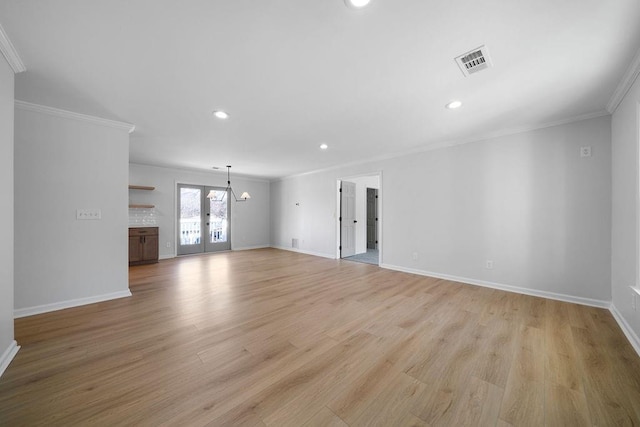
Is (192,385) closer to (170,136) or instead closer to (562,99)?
(170,136)

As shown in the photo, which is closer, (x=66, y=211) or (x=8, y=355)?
(x=8, y=355)

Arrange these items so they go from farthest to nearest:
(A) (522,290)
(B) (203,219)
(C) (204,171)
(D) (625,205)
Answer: (B) (203,219) → (C) (204,171) → (A) (522,290) → (D) (625,205)

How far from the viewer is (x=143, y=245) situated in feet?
18.6

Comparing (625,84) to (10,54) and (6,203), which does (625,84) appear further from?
(6,203)

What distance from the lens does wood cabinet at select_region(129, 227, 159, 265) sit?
5.51 meters

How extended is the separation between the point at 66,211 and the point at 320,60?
11.6 feet

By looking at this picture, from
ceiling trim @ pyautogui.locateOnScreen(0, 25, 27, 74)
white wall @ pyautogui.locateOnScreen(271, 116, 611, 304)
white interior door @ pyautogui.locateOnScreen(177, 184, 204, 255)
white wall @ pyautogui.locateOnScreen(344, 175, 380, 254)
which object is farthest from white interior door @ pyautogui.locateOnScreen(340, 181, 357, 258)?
ceiling trim @ pyautogui.locateOnScreen(0, 25, 27, 74)

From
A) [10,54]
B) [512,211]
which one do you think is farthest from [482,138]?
[10,54]

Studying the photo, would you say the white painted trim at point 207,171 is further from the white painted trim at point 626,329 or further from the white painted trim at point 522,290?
the white painted trim at point 626,329

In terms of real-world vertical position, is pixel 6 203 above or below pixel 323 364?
above

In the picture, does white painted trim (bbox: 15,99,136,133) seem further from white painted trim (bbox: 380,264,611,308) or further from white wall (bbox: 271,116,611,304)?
white painted trim (bbox: 380,264,611,308)

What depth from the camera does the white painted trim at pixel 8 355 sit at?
1.77m

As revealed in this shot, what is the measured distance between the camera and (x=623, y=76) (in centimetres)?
221

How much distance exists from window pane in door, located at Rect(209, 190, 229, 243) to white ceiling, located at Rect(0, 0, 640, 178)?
4.21 metres
